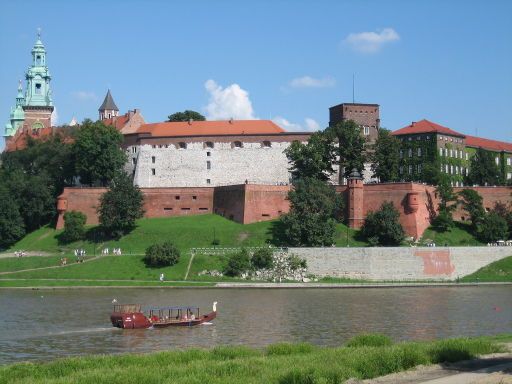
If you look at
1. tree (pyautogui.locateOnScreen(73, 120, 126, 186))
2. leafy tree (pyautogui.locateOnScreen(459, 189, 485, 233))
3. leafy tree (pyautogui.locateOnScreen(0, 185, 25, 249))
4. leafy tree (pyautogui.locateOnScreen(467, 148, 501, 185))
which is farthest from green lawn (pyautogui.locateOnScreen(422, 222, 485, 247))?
leafy tree (pyautogui.locateOnScreen(0, 185, 25, 249))

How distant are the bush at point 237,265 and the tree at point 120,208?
33.8ft

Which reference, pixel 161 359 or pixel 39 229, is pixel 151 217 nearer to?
pixel 39 229

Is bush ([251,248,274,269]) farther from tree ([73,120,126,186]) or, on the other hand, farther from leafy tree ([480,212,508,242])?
tree ([73,120,126,186])

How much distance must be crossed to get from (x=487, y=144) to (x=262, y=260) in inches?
1552

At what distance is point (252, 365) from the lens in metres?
19.1

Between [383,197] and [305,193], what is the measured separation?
6.89 metres

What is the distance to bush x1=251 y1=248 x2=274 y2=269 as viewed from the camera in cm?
5200

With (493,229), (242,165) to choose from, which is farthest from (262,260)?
(242,165)

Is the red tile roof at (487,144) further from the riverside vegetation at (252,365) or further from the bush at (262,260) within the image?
the riverside vegetation at (252,365)

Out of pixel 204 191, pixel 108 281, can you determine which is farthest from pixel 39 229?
pixel 108 281

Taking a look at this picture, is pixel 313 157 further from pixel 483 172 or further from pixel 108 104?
pixel 108 104

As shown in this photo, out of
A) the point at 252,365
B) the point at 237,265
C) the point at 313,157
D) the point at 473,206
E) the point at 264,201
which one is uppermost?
the point at 313,157

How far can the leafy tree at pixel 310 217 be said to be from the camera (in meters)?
54.9

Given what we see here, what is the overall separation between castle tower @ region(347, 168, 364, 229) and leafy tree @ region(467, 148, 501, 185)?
1781 centimetres
